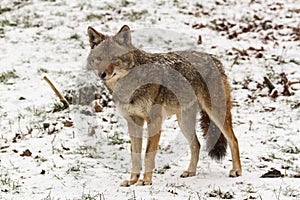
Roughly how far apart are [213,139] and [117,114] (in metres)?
2.60

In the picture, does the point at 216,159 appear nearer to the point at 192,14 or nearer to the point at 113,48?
the point at 113,48

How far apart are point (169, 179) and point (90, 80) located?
3.96m

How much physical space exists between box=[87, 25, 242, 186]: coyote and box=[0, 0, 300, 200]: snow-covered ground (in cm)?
34

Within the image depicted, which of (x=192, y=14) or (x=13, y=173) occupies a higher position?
(x=192, y=14)

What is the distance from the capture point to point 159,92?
5629mm

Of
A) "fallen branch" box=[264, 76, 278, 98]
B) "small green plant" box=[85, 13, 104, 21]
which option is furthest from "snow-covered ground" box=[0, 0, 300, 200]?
"fallen branch" box=[264, 76, 278, 98]

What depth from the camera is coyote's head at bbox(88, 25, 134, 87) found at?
5.26 metres

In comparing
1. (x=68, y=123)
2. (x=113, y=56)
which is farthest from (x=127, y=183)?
(x=68, y=123)

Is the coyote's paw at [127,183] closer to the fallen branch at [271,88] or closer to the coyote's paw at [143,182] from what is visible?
the coyote's paw at [143,182]

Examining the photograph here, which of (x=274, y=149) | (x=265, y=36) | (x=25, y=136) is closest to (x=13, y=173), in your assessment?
(x=25, y=136)

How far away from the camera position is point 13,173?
18.0ft

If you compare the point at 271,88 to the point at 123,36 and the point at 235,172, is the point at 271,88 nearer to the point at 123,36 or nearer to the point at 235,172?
the point at 235,172

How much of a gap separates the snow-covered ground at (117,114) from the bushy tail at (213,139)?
0.77ft

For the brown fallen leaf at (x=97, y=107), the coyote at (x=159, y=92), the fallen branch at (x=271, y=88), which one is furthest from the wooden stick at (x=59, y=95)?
the fallen branch at (x=271, y=88)
